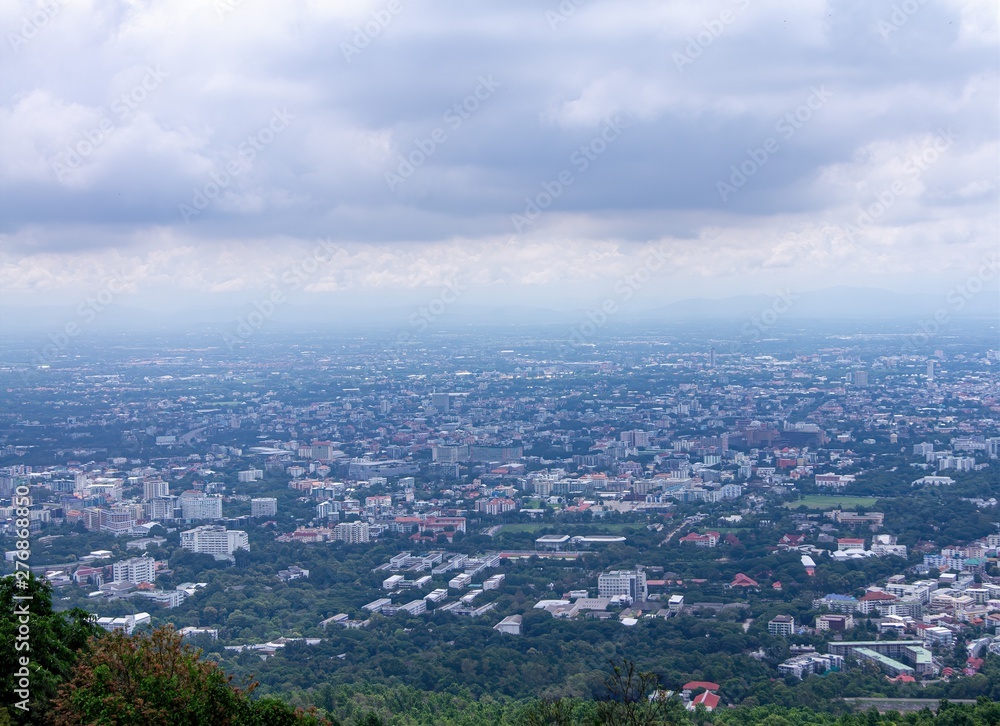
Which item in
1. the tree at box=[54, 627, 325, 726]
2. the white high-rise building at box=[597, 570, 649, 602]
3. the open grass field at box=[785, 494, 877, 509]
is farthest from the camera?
the open grass field at box=[785, 494, 877, 509]

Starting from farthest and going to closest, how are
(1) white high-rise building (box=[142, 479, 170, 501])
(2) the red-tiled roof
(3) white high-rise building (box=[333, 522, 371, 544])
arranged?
(1) white high-rise building (box=[142, 479, 170, 501]) < (3) white high-rise building (box=[333, 522, 371, 544]) < (2) the red-tiled roof

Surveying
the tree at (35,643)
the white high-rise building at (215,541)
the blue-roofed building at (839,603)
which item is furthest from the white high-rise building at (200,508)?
the tree at (35,643)

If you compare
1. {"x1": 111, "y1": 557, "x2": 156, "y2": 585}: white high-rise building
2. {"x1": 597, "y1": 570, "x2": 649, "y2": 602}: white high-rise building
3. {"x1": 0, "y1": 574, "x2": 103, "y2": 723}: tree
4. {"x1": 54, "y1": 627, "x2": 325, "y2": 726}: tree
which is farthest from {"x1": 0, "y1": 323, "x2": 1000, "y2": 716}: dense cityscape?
{"x1": 54, "y1": 627, "x2": 325, "y2": 726}: tree

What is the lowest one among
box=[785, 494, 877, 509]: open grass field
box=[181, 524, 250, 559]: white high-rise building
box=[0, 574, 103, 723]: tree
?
box=[785, 494, 877, 509]: open grass field

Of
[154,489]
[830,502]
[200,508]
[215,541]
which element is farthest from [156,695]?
[830,502]

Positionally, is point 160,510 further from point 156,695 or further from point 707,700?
point 156,695

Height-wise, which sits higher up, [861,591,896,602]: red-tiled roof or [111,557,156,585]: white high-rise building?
[111,557,156,585]: white high-rise building

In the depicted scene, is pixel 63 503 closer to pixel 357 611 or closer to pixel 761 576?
pixel 357 611

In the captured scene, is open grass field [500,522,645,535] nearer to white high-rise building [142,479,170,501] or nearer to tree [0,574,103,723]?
white high-rise building [142,479,170,501]
